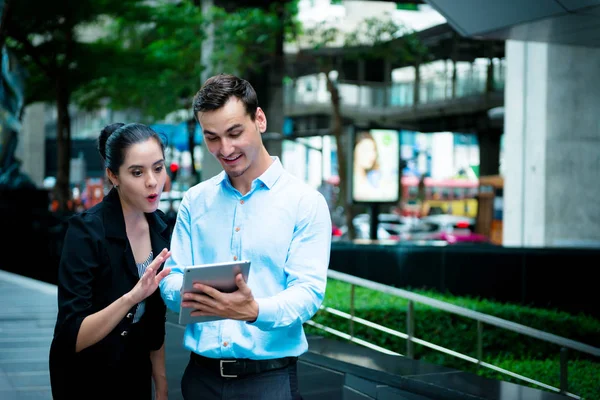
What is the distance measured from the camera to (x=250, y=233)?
2766 millimetres

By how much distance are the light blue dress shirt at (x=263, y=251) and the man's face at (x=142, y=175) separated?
0.75 ft

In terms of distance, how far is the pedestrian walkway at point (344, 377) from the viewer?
5586 mm

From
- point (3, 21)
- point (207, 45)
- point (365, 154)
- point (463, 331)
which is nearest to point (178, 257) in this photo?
point (463, 331)

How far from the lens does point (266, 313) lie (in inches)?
101

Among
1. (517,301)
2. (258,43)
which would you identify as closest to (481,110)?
(258,43)

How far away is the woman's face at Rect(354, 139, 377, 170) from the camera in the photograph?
52.1 feet

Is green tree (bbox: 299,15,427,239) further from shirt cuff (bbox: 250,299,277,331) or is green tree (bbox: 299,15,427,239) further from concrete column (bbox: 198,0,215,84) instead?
shirt cuff (bbox: 250,299,277,331)

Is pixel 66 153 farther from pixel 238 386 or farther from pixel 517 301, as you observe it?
pixel 238 386

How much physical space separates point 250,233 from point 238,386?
50 centimetres

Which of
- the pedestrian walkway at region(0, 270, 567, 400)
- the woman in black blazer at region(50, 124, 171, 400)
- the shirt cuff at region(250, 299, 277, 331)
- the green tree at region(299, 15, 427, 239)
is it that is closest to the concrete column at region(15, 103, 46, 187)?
the green tree at region(299, 15, 427, 239)

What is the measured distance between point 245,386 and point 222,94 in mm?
950

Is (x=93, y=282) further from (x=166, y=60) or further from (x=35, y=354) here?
(x=166, y=60)

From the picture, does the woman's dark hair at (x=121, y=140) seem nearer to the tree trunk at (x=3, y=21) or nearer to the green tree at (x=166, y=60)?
the tree trunk at (x=3, y=21)

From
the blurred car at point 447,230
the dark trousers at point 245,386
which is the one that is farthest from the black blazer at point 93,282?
the blurred car at point 447,230
